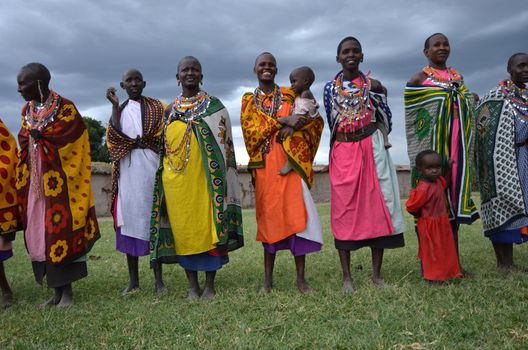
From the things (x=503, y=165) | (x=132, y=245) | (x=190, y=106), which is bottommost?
(x=132, y=245)

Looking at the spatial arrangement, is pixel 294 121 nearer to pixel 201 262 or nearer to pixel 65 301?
pixel 201 262

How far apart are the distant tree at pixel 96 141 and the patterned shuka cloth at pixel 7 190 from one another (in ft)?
83.9

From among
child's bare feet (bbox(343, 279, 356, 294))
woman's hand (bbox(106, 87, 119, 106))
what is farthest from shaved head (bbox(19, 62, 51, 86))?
child's bare feet (bbox(343, 279, 356, 294))

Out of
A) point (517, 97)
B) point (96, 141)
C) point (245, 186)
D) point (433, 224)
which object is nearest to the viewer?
point (433, 224)

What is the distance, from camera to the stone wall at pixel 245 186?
1766 cm

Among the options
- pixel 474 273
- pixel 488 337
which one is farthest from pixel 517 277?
pixel 488 337

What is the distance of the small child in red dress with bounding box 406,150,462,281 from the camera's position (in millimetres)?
5035

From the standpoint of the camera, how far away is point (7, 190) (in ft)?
16.4

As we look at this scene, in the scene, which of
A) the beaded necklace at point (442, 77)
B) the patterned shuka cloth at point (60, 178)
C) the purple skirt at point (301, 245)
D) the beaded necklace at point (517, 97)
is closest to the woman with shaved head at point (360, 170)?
the purple skirt at point (301, 245)

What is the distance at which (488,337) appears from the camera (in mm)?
3381

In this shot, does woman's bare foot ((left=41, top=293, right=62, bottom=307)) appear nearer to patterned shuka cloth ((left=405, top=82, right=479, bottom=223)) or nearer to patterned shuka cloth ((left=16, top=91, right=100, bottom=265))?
patterned shuka cloth ((left=16, top=91, right=100, bottom=265))

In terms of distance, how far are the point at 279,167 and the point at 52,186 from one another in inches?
88.7

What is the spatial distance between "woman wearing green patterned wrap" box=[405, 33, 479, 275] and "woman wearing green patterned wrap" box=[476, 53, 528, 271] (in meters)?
0.39

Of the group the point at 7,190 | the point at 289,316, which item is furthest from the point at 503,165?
the point at 7,190
